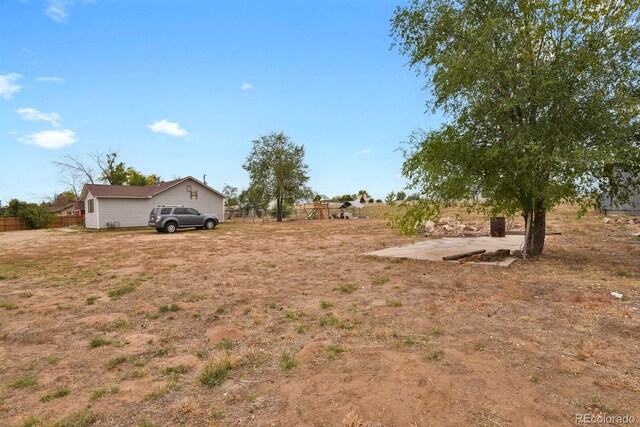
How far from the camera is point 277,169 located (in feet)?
117

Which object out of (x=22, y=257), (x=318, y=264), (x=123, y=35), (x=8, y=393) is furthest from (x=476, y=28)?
(x=22, y=257)

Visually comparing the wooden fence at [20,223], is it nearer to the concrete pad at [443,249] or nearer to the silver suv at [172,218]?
the silver suv at [172,218]

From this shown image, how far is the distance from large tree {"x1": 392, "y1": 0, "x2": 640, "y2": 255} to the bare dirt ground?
221 centimetres

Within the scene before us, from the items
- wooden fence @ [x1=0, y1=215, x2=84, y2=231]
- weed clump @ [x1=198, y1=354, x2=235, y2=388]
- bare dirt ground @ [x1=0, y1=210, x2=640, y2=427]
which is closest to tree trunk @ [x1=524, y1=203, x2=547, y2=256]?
bare dirt ground @ [x1=0, y1=210, x2=640, y2=427]

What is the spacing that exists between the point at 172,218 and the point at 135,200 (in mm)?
9508

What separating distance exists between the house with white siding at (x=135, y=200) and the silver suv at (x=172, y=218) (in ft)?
25.5

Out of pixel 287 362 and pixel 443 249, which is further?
pixel 443 249

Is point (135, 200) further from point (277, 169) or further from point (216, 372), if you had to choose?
point (216, 372)

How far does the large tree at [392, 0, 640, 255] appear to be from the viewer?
7.75 m

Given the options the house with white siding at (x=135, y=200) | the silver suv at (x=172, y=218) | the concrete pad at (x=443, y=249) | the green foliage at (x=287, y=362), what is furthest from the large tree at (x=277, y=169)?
the green foliage at (x=287, y=362)

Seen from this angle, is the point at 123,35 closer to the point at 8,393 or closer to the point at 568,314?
the point at 8,393

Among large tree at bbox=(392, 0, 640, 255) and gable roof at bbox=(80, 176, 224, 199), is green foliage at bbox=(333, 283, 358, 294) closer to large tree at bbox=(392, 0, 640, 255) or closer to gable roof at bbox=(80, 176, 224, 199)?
large tree at bbox=(392, 0, 640, 255)

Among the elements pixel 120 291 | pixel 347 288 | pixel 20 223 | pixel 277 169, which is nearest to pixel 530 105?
pixel 347 288

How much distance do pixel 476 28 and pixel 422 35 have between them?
1481 millimetres
